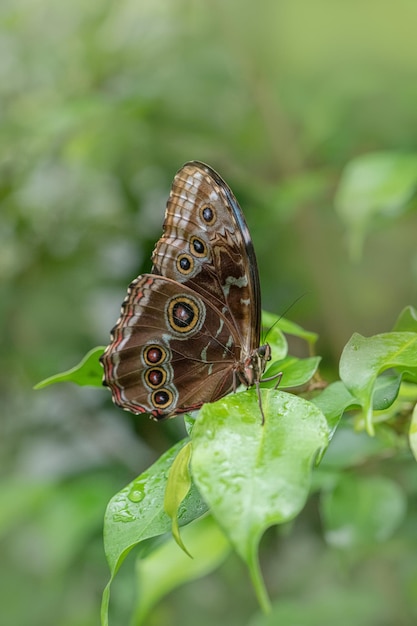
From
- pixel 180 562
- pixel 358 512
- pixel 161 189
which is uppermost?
pixel 161 189

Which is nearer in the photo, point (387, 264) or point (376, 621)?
point (376, 621)

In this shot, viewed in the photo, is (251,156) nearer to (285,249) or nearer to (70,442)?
(285,249)

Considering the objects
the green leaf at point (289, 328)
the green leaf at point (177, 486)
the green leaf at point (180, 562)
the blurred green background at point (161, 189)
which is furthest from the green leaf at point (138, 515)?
the blurred green background at point (161, 189)

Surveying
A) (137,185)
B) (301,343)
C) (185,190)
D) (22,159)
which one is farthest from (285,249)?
(185,190)

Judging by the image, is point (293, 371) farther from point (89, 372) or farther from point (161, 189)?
point (161, 189)

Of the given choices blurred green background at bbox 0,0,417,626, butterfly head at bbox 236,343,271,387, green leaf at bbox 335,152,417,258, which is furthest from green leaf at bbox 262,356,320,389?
blurred green background at bbox 0,0,417,626

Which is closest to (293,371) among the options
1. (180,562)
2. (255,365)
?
(255,365)

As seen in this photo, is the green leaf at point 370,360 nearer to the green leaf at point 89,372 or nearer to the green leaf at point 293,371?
the green leaf at point 293,371
